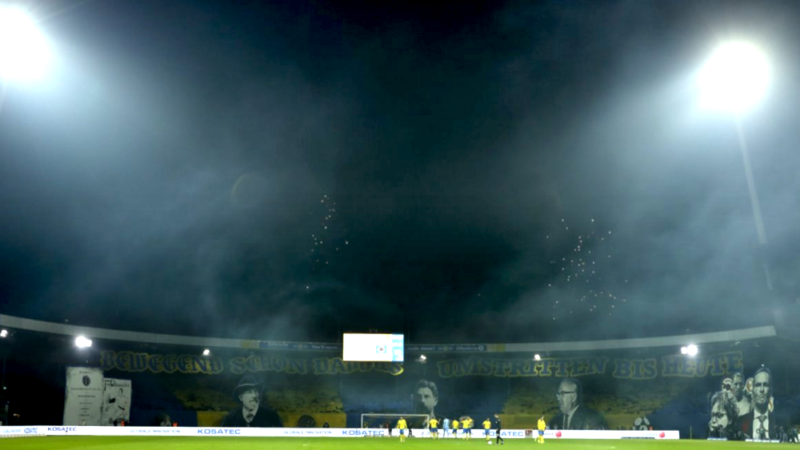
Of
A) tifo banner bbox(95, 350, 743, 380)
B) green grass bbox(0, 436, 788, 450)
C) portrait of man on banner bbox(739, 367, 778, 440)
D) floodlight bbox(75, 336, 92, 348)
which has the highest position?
floodlight bbox(75, 336, 92, 348)

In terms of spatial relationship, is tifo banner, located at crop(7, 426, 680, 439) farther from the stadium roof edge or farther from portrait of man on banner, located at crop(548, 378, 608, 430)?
the stadium roof edge

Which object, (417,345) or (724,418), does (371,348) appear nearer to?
(417,345)

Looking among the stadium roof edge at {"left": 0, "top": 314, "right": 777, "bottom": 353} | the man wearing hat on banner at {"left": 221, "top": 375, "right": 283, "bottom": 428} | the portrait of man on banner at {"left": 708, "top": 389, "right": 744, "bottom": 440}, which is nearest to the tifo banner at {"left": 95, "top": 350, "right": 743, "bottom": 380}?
the man wearing hat on banner at {"left": 221, "top": 375, "right": 283, "bottom": 428}

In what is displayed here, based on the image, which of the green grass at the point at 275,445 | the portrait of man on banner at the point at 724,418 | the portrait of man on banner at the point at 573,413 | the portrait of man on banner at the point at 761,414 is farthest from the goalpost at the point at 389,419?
the portrait of man on banner at the point at 761,414

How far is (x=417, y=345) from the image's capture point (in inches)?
2625

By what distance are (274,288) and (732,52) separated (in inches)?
2018

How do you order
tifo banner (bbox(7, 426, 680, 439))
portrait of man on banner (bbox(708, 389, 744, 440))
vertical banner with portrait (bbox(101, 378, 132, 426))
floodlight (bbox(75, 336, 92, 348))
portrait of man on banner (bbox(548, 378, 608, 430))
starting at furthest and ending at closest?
1. portrait of man on banner (bbox(548, 378, 608, 430))
2. vertical banner with portrait (bbox(101, 378, 132, 426))
3. floodlight (bbox(75, 336, 92, 348))
4. portrait of man on banner (bbox(708, 389, 744, 440))
5. tifo banner (bbox(7, 426, 680, 439))

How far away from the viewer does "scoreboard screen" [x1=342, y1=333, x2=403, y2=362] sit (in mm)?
58031

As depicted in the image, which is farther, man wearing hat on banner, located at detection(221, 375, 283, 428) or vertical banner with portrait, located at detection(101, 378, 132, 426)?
man wearing hat on banner, located at detection(221, 375, 283, 428)

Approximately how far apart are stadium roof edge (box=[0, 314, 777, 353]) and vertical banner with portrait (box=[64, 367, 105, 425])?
3260 millimetres

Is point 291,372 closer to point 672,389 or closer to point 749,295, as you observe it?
point 672,389

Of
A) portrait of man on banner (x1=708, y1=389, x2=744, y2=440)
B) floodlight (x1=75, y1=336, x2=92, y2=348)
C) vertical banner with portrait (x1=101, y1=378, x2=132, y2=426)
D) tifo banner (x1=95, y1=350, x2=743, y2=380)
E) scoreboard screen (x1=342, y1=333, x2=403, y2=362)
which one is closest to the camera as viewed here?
portrait of man on banner (x1=708, y1=389, x2=744, y2=440)

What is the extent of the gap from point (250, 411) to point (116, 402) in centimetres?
1199

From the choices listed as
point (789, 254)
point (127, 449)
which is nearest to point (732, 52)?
point (789, 254)
